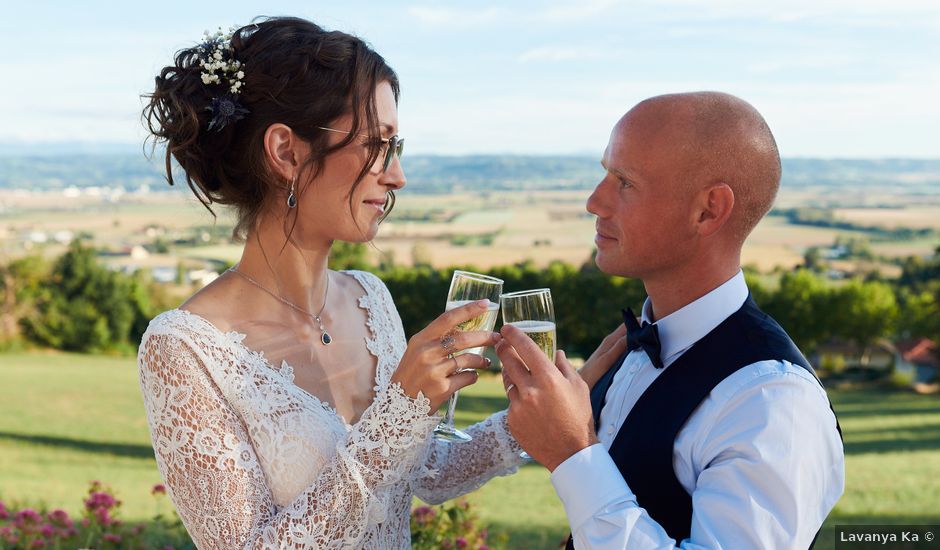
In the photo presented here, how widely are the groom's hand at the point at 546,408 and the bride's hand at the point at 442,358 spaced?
0.17 m

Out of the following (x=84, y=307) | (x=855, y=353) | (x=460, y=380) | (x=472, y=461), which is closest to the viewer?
(x=460, y=380)

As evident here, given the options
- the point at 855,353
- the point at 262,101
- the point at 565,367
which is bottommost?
the point at 855,353

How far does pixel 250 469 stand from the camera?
9.83 feet

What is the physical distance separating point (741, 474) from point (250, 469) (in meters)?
1.58

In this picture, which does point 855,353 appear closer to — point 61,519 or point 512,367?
point 61,519

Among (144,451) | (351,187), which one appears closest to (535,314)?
(351,187)

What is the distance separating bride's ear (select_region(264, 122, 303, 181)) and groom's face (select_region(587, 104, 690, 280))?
1.15 meters

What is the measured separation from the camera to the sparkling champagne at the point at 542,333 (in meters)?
2.88

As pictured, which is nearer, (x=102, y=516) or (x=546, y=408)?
(x=546, y=408)

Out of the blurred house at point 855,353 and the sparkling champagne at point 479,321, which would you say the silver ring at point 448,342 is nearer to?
the sparkling champagne at point 479,321

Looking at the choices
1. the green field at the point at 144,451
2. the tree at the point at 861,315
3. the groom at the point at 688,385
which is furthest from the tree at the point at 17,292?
the groom at the point at 688,385

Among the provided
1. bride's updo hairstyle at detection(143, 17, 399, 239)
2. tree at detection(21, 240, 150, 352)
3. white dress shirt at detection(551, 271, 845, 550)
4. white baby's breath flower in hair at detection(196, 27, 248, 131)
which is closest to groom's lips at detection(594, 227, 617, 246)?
white dress shirt at detection(551, 271, 845, 550)

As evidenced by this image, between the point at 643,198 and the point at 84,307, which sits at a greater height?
the point at 643,198

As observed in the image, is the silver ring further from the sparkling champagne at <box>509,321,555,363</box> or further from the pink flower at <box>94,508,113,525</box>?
the pink flower at <box>94,508,113,525</box>
